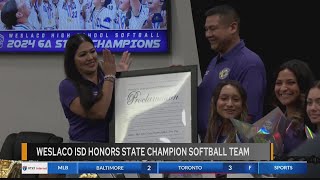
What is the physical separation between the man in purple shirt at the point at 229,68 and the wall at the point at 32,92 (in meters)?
1.68

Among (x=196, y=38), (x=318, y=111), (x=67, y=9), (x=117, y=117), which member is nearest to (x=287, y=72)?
(x=318, y=111)

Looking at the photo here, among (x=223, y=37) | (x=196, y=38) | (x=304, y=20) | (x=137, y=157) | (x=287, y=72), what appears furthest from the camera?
(x=196, y=38)

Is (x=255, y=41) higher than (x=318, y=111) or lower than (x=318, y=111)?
higher

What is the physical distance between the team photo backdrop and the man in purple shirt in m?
1.62

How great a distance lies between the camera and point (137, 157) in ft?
5.06

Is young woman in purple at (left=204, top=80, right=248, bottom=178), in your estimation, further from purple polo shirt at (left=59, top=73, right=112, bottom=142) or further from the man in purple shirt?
purple polo shirt at (left=59, top=73, right=112, bottom=142)

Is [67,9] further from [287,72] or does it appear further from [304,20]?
[287,72]

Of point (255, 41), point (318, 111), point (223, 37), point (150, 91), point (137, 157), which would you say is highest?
point (255, 41)

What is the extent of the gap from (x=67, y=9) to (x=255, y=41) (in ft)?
4.55

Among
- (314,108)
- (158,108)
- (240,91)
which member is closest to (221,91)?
(240,91)

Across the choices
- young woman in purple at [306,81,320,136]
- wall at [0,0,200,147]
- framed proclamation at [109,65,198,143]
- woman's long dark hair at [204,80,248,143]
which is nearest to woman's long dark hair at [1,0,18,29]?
wall at [0,0,200,147]

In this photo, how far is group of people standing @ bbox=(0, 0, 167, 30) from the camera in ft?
13.0

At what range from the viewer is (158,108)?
1867 millimetres

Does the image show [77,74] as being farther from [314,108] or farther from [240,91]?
[314,108]
